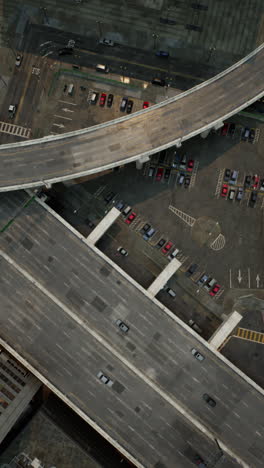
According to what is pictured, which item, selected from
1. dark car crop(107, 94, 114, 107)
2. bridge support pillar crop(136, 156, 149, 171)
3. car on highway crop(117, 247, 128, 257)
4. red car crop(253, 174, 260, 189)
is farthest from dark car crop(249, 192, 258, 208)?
dark car crop(107, 94, 114, 107)

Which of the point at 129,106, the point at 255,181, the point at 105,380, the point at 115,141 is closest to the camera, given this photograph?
the point at 105,380

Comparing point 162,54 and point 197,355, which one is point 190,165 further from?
point 197,355

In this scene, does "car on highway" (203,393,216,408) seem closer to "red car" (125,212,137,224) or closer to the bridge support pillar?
"red car" (125,212,137,224)

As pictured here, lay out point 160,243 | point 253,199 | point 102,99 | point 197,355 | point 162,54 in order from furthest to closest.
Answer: point 162,54 < point 102,99 < point 253,199 < point 160,243 < point 197,355

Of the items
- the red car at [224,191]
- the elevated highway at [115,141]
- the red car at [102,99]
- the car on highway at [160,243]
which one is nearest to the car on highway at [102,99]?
the red car at [102,99]

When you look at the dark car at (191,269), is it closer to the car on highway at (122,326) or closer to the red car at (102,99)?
the car on highway at (122,326)

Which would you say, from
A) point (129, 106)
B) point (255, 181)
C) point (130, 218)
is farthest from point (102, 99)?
point (255, 181)
